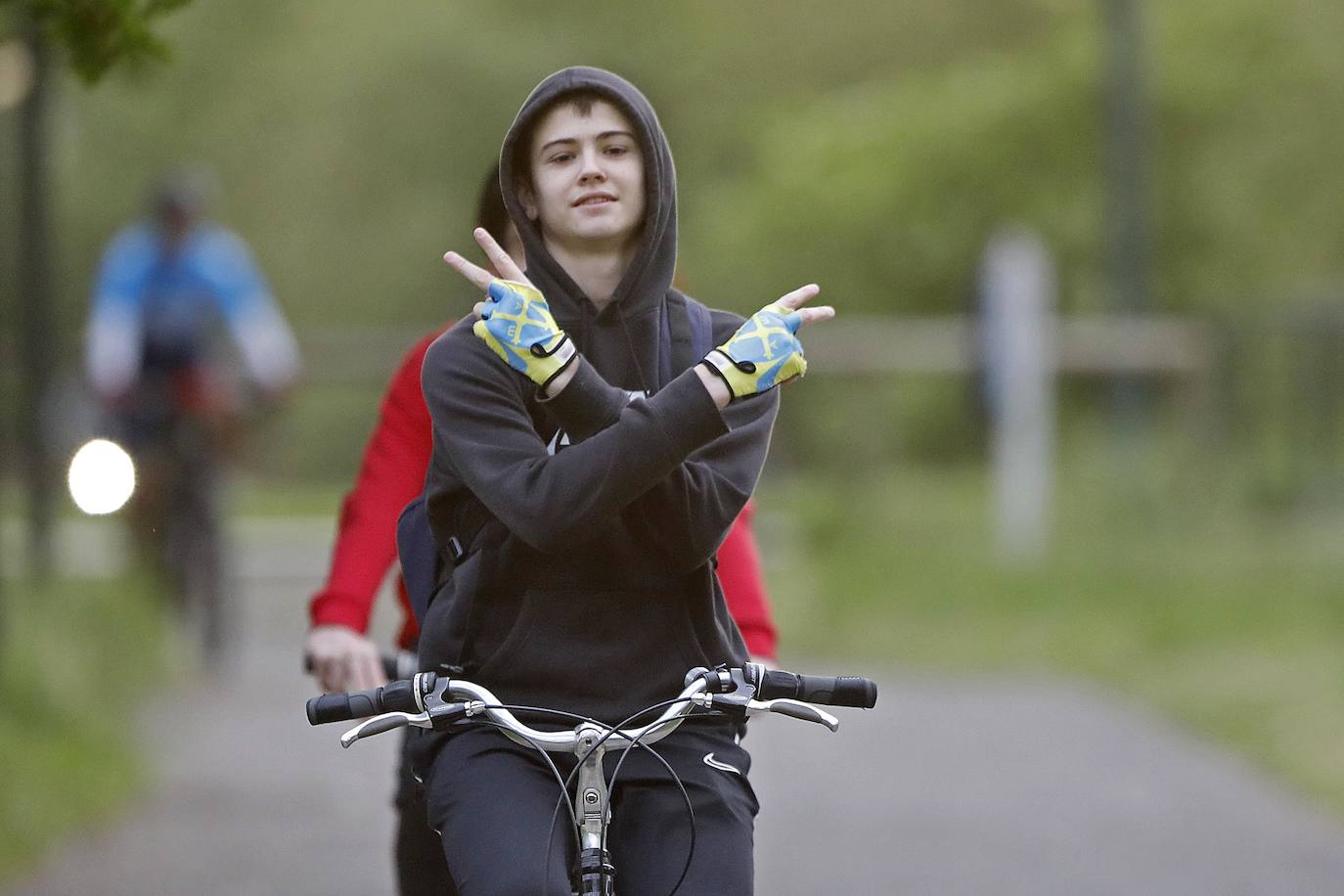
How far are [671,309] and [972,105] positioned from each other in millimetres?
21734

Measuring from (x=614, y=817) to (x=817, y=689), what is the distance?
33 centimetres

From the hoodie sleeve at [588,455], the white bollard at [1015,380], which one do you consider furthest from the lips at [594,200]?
the white bollard at [1015,380]

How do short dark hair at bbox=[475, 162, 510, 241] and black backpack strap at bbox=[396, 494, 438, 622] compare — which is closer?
black backpack strap at bbox=[396, 494, 438, 622]

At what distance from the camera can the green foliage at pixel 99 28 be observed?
13.1 feet

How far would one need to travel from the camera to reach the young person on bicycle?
315cm

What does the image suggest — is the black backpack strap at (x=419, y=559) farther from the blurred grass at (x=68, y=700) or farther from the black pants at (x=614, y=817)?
the blurred grass at (x=68, y=700)

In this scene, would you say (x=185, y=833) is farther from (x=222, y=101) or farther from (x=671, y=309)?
(x=222, y=101)

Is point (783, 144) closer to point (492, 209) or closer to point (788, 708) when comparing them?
point (492, 209)

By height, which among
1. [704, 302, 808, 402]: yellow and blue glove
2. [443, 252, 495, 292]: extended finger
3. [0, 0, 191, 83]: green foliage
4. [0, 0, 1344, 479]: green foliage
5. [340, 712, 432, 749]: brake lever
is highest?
[0, 0, 1344, 479]: green foliage

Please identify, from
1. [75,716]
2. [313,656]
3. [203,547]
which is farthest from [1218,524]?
[313,656]

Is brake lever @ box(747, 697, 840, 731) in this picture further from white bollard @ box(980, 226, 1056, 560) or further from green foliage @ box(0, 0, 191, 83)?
white bollard @ box(980, 226, 1056, 560)

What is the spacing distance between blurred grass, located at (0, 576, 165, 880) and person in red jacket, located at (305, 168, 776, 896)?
2.74m

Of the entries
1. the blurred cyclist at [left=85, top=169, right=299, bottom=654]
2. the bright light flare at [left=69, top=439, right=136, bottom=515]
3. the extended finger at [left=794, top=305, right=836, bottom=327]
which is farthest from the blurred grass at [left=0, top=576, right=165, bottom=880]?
the extended finger at [left=794, top=305, right=836, bottom=327]

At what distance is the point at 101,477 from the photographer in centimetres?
342
